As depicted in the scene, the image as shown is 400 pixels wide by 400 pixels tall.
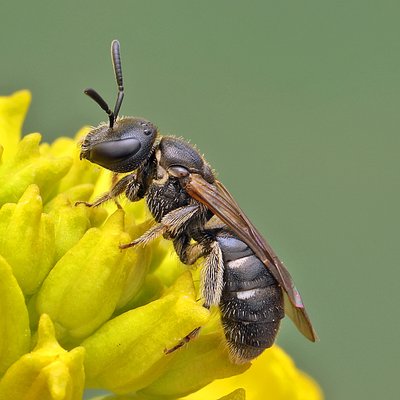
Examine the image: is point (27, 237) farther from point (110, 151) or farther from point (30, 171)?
point (110, 151)

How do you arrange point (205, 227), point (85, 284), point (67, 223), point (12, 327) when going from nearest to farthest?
1. point (12, 327)
2. point (85, 284)
3. point (67, 223)
4. point (205, 227)

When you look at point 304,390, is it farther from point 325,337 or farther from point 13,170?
point 325,337

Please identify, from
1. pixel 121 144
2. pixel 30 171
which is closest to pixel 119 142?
pixel 121 144

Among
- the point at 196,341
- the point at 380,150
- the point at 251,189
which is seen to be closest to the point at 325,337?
the point at 251,189

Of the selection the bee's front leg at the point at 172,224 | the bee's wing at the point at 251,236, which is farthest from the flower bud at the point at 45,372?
the bee's wing at the point at 251,236

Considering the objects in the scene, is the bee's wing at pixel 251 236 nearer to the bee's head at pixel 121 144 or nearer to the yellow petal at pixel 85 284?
the bee's head at pixel 121 144

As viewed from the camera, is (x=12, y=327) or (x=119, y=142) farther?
(x=119, y=142)

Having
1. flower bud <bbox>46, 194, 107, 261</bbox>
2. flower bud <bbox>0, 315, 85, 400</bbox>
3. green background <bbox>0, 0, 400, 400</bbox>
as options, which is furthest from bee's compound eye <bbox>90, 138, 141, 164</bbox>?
green background <bbox>0, 0, 400, 400</bbox>
